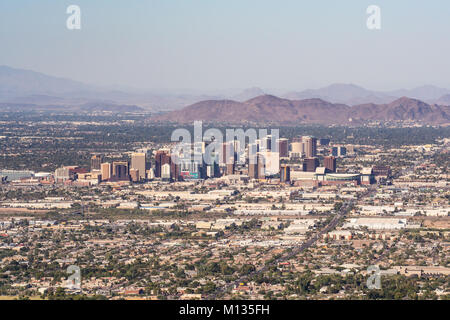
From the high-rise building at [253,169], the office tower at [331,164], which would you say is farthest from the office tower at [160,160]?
the office tower at [331,164]

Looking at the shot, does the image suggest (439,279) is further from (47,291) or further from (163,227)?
(163,227)

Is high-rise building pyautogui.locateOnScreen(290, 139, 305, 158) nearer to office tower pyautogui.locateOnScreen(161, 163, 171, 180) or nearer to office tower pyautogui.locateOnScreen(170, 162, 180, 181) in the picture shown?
office tower pyautogui.locateOnScreen(170, 162, 180, 181)

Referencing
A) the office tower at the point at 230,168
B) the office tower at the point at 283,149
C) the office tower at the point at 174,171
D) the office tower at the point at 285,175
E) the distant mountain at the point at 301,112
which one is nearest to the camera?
the office tower at the point at 285,175

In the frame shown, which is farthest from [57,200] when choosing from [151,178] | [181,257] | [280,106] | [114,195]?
[280,106]

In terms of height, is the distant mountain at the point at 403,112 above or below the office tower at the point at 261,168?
above

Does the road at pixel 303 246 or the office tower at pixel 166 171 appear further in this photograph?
the office tower at pixel 166 171

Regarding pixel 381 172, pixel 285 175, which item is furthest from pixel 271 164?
pixel 381 172

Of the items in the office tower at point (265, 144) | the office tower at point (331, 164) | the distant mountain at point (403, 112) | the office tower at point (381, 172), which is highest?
the distant mountain at point (403, 112)

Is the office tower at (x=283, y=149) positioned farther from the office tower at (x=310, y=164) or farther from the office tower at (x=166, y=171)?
the office tower at (x=166, y=171)
